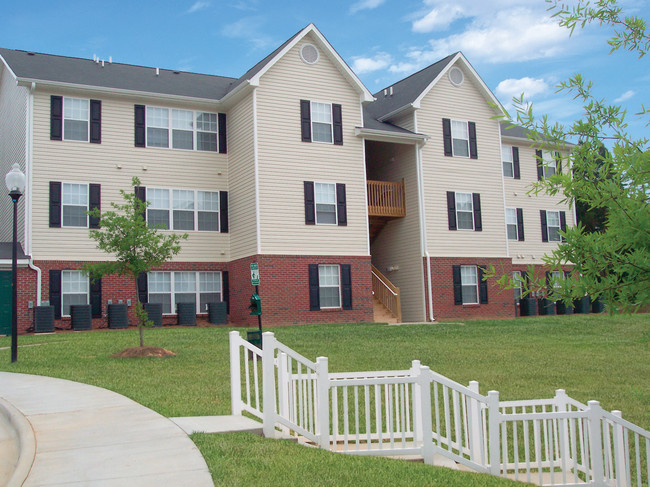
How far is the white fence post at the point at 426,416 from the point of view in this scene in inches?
293

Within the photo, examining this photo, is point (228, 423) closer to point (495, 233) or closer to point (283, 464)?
point (283, 464)

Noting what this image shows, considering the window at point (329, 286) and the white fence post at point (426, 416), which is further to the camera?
the window at point (329, 286)

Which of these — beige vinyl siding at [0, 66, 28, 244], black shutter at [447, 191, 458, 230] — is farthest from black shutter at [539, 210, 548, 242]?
beige vinyl siding at [0, 66, 28, 244]

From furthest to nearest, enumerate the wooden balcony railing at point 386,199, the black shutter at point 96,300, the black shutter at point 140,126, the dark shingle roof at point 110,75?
the wooden balcony railing at point 386,199 → the black shutter at point 140,126 → the dark shingle roof at point 110,75 → the black shutter at point 96,300

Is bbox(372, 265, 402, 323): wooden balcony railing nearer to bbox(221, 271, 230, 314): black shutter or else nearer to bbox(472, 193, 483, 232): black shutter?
bbox(472, 193, 483, 232): black shutter

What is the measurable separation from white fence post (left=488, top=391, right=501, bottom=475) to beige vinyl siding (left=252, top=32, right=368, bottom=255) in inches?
646

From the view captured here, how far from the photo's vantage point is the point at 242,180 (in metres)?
24.5

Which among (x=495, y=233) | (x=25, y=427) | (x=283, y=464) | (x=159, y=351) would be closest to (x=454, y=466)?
(x=283, y=464)

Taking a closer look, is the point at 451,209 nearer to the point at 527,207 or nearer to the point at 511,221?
the point at 511,221

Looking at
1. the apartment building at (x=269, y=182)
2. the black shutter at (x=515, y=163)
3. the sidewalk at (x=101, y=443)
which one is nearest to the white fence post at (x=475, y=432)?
the sidewalk at (x=101, y=443)

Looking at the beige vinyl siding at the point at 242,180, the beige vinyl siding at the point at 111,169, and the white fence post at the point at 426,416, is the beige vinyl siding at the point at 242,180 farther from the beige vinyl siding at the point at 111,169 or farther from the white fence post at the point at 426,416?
the white fence post at the point at 426,416

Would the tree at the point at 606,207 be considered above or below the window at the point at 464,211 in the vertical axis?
below

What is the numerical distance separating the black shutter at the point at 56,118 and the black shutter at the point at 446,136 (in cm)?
1455

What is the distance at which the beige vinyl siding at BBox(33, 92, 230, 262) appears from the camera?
22.4 metres
